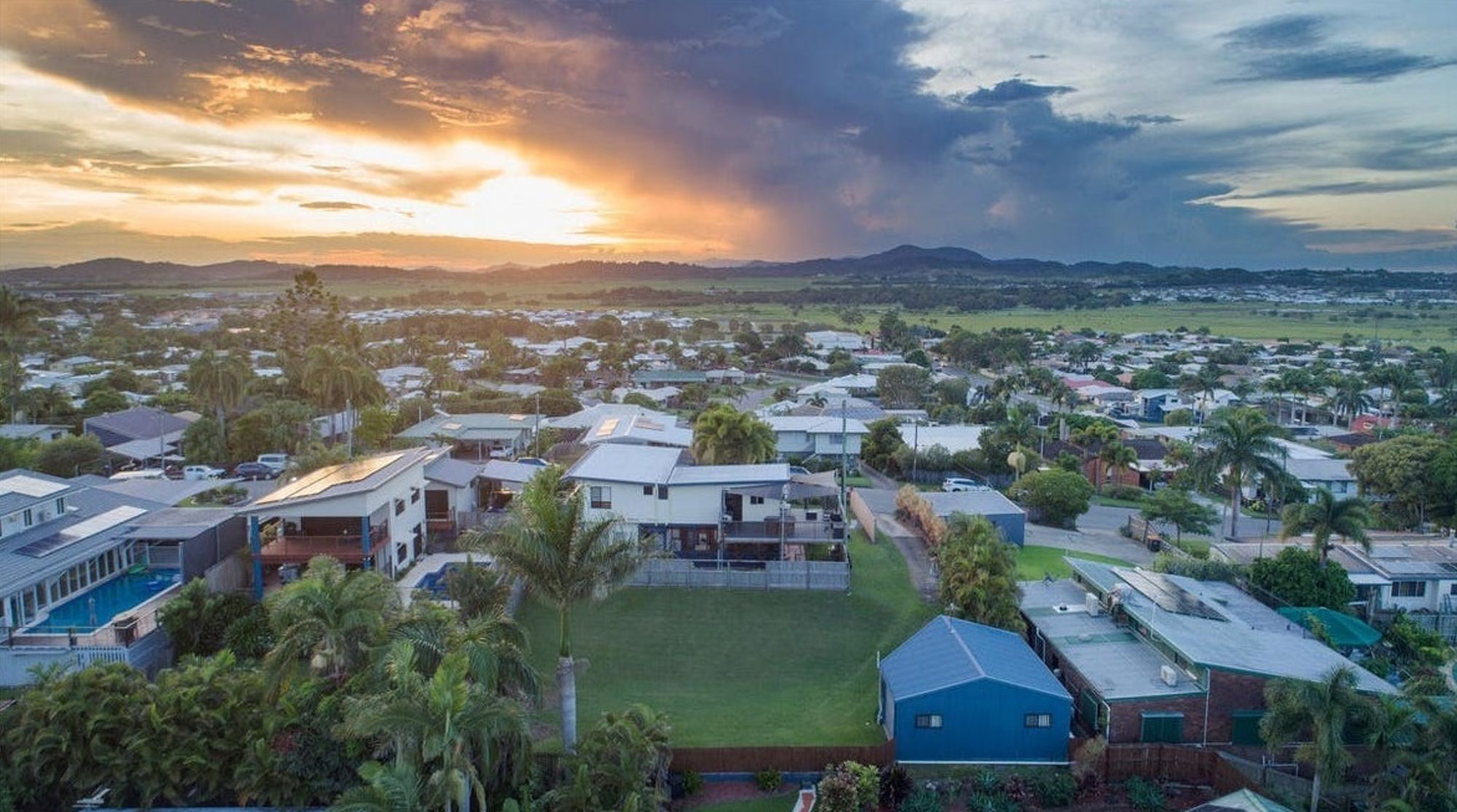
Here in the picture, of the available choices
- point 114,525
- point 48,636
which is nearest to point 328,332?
point 114,525

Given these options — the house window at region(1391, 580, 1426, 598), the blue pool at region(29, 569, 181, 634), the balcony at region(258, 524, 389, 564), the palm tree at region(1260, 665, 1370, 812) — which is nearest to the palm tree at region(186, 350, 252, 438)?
the blue pool at region(29, 569, 181, 634)

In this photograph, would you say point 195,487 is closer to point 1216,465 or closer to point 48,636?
point 48,636

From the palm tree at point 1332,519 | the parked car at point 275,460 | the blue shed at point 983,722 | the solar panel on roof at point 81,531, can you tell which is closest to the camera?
the blue shed at point 983,722

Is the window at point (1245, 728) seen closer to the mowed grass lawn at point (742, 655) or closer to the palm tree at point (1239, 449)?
the mowed grass lawn at point (742, 655)

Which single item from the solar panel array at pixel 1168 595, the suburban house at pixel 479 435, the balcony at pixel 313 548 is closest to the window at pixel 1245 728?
the solar panel array at pixel 1168 595

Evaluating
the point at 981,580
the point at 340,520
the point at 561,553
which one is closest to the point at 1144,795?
the point at 981,580

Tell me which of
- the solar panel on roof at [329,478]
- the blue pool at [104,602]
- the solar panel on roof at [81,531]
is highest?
the solar panel on roof at [329,478]

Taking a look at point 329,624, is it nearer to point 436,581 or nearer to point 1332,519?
point 436,581
